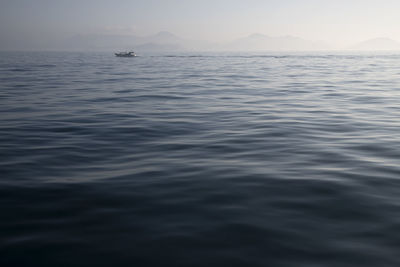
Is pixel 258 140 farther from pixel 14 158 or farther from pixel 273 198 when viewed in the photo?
pixel 14 158

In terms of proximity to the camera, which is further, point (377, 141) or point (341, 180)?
point (377, 141)

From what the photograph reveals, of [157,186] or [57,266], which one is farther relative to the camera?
[157,186]

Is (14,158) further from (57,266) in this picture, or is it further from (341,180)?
(341,180)

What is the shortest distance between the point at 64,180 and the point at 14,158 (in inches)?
98.5

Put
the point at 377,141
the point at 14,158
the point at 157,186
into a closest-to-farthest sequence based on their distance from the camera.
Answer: the point at 157,186, the point at 14,158, the point at 377,141

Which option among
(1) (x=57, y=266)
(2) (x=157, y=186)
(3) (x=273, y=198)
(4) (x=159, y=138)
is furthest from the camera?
(4) (x=159, y=138)

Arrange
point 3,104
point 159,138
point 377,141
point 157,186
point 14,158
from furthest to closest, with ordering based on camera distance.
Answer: point 3,104, point 159,138, point 377,141, point 14,158, point 157,186

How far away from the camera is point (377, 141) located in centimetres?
1059

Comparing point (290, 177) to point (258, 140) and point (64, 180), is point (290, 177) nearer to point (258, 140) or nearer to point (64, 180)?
point (258, 140)

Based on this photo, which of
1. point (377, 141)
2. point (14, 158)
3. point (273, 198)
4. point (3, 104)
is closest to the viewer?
point (273, 198)

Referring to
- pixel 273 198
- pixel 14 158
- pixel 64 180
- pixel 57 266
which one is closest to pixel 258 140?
pixel 273 198

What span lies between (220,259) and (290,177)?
3.46 meters

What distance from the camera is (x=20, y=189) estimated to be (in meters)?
6.84

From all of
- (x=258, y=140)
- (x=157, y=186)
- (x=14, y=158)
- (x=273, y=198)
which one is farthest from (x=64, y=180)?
(x=258, y=140)
